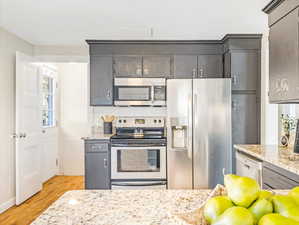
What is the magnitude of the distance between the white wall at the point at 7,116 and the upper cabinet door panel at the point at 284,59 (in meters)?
3.16

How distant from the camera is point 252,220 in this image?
0.57 m

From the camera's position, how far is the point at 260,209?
62cm

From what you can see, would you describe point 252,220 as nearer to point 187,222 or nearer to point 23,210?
point 187,222

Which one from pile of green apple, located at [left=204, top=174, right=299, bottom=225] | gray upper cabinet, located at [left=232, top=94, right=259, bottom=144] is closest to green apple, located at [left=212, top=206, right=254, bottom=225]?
pile of green apple, located at [left=204, top=174, right=299, bottom=225]

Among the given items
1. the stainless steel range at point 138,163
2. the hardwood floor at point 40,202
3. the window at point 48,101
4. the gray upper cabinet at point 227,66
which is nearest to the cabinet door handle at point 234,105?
the gray upper cabinet at point 227,66

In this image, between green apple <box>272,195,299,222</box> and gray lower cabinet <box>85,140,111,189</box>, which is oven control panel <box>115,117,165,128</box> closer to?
gray lower cabinet <box>85,140,111,189</box>

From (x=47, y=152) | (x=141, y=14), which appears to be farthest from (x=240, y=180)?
(x=47, y=152)

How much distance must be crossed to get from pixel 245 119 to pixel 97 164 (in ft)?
6.98

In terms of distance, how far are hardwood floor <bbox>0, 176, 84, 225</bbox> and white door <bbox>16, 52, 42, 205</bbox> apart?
116 millimetres

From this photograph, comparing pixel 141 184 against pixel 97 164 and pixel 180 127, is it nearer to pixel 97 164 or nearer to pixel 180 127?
pixel 97 164

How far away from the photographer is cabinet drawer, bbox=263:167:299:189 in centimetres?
200

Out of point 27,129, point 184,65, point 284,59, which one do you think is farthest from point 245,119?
point 27,129

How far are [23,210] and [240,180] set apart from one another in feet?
11.9

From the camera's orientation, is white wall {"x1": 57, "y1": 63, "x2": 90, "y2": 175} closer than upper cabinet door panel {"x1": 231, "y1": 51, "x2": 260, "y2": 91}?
No
